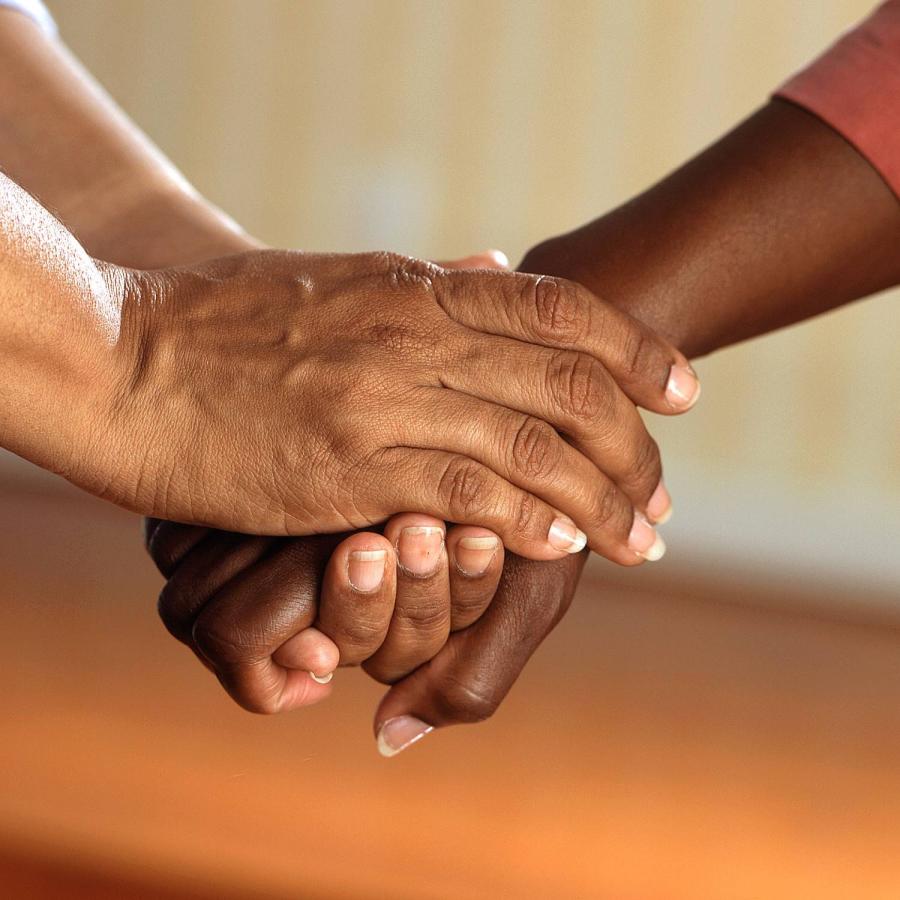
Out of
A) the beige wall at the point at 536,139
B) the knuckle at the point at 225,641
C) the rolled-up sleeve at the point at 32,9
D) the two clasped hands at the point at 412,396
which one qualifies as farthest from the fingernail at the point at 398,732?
the beige wall at the point at 536,139

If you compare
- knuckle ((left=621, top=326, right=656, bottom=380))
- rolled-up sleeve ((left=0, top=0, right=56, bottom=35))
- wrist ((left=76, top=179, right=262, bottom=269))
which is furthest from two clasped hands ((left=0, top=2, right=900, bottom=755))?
rolled-up sleeve ((left=0, top=0, right=56, bottom=35))

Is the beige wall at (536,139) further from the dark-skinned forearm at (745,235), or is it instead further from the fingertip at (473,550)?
the fingertip at (473,550)

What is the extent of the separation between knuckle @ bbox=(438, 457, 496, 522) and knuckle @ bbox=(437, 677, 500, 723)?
148 millimetres

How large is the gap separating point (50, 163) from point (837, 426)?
2.20 metres

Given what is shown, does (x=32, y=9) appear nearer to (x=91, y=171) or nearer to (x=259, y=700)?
(x=91, y=171)

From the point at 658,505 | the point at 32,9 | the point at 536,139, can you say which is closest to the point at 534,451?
the point at 658,505

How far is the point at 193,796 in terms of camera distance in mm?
1094

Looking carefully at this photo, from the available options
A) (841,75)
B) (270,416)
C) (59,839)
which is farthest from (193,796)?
(841,75)

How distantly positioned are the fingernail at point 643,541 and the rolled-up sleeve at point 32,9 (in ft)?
2.70

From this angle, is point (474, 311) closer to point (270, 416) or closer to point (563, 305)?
point (563, 305)

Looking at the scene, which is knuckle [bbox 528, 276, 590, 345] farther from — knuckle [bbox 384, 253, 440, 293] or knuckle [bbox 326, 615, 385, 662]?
knuckle [bbox 326, 615, 385, 662]

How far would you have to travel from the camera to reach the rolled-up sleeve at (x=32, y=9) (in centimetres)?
126

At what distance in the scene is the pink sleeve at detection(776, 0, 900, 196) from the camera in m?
1.02

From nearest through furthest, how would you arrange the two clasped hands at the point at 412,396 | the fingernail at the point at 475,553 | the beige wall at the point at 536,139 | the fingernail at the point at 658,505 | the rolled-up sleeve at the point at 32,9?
the two clasped hands at the point at 412,396
the fingernail at the point at 475,553
the fingernail at the point at 658,505
the rolled-up sleeve at the point at 32,9
the beige wall at the point at 536,139
